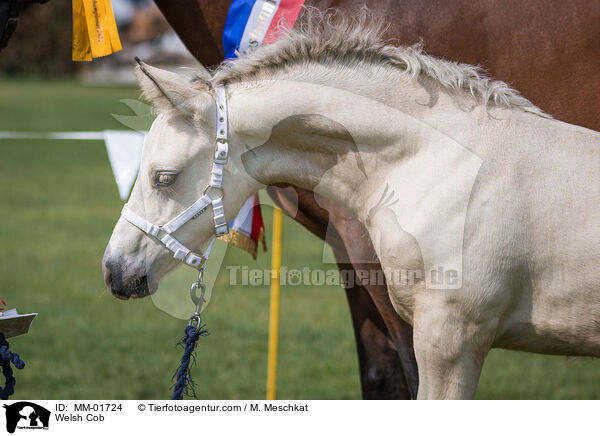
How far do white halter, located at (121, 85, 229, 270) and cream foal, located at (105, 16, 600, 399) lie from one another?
29 mm

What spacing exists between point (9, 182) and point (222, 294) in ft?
22.2

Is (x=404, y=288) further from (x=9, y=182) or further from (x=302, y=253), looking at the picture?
Result: (x=9, y=182)

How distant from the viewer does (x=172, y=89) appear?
2.26 m

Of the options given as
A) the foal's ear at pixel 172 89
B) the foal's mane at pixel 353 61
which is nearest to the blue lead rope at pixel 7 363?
Answer: the foal's ear at pixel 172 89

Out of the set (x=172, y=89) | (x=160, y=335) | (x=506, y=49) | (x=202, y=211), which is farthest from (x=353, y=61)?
(x=160, y=335)

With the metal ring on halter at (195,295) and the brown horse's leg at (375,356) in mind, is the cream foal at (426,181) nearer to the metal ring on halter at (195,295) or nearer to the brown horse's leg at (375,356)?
the metal ring on halter at (195,295)

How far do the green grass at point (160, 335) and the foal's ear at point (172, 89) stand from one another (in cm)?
56

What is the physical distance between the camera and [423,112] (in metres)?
2.32

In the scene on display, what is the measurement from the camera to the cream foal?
217 centimetres

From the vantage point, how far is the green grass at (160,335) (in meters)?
4.87

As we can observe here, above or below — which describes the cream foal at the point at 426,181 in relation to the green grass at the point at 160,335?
above

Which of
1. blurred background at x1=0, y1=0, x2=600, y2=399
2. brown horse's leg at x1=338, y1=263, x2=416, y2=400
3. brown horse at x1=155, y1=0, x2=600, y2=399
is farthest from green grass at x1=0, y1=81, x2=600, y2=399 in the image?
brown horse's leg at x1=338, y1=263, x2=416, y2=400
